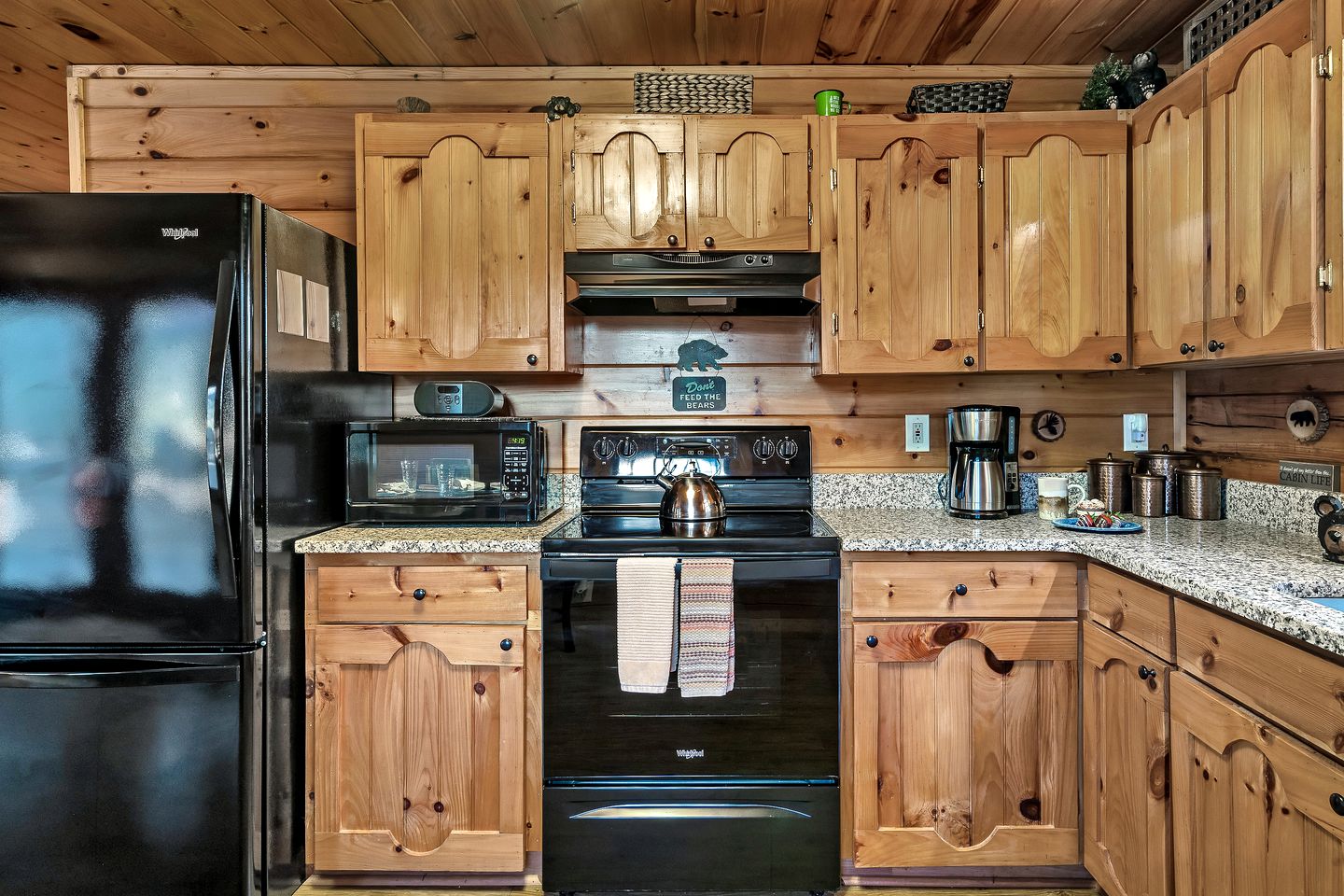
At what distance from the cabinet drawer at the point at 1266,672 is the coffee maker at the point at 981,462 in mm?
785

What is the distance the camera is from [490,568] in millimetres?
1874

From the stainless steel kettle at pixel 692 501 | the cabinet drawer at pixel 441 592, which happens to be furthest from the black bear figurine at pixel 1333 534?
the cabinet drawer at pixel 441 592

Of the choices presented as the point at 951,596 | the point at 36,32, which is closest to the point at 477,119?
the point at 36,32

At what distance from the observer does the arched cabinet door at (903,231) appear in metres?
2.15

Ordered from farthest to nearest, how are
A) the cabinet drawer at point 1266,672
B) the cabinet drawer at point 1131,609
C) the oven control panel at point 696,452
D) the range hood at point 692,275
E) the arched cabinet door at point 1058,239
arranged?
the oven control panel at point 696,452
the arched cabinet door at point 1058,239
the range hood at point 692,275
the cabinet drawer at point 1131,609
the cabinet drawer at point 1266,672

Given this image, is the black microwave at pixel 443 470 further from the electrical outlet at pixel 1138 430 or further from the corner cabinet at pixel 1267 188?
the electrical outlet at pixel 1138 430

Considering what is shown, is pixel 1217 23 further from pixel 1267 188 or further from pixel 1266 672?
pixel 1266 672

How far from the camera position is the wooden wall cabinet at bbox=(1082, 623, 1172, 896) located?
151cm

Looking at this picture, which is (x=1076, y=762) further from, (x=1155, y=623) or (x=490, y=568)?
(x=490, y=568)

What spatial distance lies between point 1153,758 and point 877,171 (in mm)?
1568

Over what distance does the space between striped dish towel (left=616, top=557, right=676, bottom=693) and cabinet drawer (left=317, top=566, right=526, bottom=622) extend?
10.1 inches

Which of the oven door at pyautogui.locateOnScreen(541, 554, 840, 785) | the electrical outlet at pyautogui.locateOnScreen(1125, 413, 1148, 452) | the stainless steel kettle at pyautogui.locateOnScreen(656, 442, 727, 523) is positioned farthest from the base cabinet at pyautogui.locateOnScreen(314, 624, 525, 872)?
the electrical outlet at pyautogui.locateOnScreen(1125, 413, 1148, 452)

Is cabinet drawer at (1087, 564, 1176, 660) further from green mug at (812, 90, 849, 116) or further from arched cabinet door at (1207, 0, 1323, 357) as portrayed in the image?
green mug at (812, 90, 849, 116)

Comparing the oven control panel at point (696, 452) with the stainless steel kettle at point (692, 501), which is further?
the oven control panel at point (696, 452)
